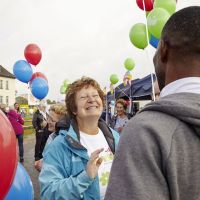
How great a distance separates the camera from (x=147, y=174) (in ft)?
2.82

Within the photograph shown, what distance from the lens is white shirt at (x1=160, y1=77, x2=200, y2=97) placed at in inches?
39.2

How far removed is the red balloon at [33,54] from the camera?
9.10 meters

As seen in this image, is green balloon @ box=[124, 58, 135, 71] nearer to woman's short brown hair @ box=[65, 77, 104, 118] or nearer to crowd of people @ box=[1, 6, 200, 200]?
woman's short brown hair @ box=[65, 77, 104, 118]

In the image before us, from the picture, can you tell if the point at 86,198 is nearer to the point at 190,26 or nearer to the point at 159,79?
the point at 159,79

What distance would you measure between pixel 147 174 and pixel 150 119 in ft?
0.52

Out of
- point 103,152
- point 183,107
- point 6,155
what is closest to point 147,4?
point 103,152

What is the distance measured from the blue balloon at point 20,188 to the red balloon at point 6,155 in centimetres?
48

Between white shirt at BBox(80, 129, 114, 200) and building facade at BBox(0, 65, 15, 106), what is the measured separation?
5462 centimetres

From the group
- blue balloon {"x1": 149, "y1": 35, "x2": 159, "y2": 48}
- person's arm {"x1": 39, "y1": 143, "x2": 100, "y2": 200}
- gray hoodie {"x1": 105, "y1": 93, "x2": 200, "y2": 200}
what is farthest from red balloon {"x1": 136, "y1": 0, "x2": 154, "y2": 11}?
gray hoodie {"x1": 105, "y1": 93, "x2": 200, "y2": 200}

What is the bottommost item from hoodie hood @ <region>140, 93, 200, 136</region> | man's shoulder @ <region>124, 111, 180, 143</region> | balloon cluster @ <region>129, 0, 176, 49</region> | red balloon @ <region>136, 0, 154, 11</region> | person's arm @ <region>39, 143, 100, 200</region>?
person's arm @ <region>39, 143, 100, 200</region>

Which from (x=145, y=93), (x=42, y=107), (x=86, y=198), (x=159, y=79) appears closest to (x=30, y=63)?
(x=42, y=107)

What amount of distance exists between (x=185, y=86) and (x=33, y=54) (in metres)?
8.48

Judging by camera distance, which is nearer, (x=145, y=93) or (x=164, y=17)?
(x=164, y=17)

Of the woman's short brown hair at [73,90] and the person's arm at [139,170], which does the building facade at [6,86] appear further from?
the person's arm at [139,170]
